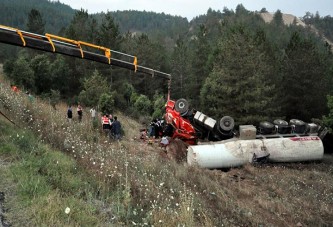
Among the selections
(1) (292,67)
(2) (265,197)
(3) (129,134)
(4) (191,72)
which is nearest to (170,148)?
(3) (129,134)

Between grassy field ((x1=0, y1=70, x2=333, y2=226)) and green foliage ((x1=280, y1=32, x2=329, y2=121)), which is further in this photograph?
green foliage ((x1=280, y1=32, x2=329, y2=121))

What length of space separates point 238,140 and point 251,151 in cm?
78

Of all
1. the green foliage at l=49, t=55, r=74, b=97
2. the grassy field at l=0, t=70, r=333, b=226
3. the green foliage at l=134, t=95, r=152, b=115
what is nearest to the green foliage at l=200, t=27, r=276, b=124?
the green foliage at l=134, t=95, r=152, b=115

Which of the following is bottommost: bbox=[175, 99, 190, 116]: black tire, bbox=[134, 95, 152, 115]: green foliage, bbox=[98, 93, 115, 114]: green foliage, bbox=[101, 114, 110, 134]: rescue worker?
bbox=[134, 95, 152, 115]: green foliage

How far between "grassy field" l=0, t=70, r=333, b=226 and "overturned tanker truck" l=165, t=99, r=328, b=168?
2071 millimetres

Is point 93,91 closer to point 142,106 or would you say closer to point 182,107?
point 142,106

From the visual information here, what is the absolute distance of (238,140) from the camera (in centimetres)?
1556

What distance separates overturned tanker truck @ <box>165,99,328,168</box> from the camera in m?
14.7

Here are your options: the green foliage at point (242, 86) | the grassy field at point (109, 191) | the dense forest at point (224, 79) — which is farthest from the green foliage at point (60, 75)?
the grassy field at point (109, 191)

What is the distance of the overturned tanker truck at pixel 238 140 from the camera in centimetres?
1467

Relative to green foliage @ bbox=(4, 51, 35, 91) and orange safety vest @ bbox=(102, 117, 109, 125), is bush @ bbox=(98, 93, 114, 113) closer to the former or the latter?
green foliage @ bbox=(4, 51, 35, 91)

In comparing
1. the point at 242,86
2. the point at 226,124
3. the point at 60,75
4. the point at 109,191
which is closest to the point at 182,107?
the point at 226,124

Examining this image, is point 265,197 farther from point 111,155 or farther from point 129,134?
point 129,134

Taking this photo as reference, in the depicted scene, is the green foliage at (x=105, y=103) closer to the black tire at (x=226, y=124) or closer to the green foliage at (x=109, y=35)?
the black tire at (x=226, y=124)
